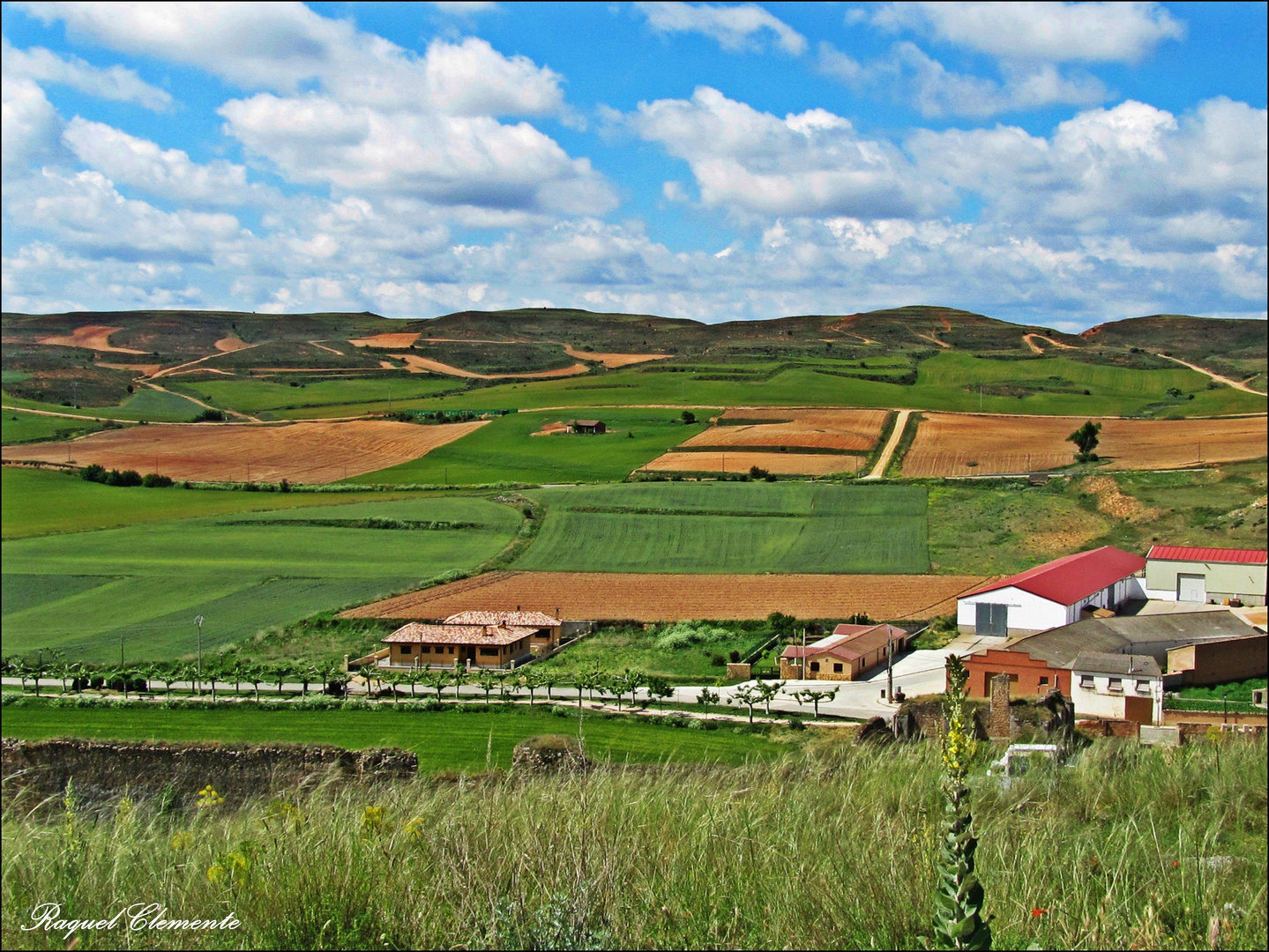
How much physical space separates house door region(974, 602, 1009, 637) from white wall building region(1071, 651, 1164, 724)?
1.56m

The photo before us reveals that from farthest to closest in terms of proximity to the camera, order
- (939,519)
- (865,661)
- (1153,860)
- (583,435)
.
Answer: (583,435), (939,519), (865,661), (1153,860)

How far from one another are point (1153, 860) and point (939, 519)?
20.9m

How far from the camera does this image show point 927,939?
3332mm

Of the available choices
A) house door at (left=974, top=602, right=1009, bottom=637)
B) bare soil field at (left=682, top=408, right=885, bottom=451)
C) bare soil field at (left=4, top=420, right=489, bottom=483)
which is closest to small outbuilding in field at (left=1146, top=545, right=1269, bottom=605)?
house door at (left=974, top=602, right=1009, bottom=637)

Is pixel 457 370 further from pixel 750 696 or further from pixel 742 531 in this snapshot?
pixel 750 696

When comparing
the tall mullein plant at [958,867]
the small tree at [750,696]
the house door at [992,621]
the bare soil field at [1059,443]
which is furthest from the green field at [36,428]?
the tall mullein plant at [958,867]

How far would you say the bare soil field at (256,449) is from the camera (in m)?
29.8

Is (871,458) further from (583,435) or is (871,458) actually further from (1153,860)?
(1153,860)

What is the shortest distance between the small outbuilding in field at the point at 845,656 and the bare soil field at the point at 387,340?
204ft

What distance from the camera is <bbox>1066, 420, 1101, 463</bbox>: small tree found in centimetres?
2600

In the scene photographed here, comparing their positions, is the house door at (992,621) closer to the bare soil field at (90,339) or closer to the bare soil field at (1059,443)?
the bare soil field at (1059,443)

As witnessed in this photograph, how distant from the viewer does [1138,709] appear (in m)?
16.6

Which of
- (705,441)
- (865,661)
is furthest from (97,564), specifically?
(705,441)

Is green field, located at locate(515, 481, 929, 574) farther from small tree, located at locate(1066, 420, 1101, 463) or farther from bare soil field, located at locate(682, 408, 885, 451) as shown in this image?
bare soil field, located at locate(682, 408, 885, 451)
